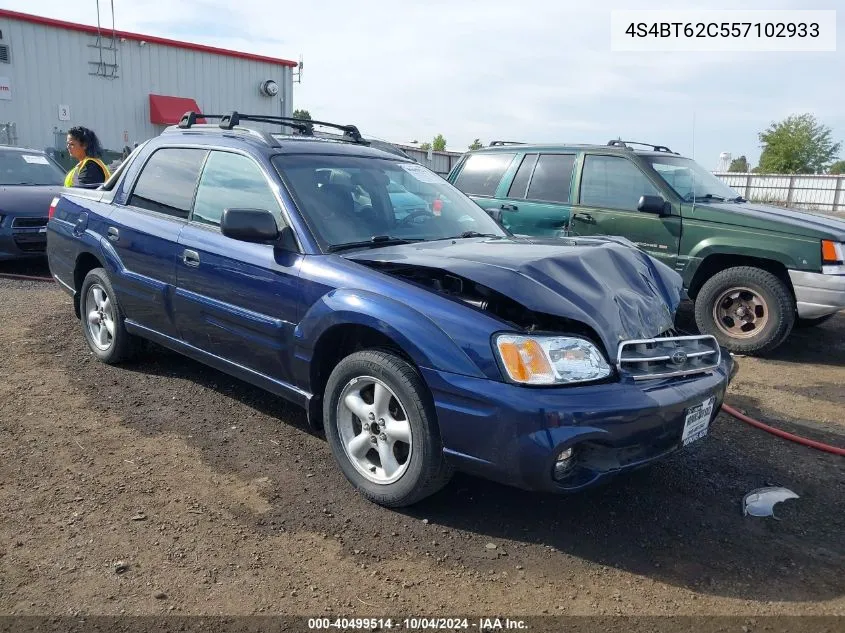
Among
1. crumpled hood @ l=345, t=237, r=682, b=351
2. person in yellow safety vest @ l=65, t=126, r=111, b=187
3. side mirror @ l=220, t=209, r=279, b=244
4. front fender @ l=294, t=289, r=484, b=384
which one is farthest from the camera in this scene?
person in yellow safety vest @ l=65, t=126, r=111, b=187

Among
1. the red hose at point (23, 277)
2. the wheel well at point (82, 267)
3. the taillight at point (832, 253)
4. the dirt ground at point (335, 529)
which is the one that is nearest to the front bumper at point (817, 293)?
the taillight at point (832, 253)

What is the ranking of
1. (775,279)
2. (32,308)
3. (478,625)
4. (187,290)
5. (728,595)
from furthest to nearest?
(32,308), (775,279), (187,290), (728,595), (478,625)

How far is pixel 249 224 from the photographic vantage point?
11.1ft

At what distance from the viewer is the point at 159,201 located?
4.48 metres

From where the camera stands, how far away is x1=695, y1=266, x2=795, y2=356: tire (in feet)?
19.3

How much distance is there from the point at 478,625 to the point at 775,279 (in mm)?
4741

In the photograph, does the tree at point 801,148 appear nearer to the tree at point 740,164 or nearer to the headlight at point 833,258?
the tree at point 740,164

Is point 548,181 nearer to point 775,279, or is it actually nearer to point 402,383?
point 775,279

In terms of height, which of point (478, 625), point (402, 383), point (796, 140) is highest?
point (796, 140)

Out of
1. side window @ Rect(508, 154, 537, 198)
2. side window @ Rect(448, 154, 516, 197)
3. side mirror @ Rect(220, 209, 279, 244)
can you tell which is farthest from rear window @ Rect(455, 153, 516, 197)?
side mirror @ Rect(220, 209, 279, 244)

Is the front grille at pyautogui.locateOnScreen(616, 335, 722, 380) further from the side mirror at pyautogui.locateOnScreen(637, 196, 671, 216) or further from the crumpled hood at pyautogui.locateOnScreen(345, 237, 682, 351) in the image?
the side mirror at pyautogui.locateOnScreen(637, 196, 671, 216)

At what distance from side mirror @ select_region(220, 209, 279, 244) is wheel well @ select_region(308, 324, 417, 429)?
602 millimetres

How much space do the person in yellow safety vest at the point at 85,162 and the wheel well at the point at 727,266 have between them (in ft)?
18.9

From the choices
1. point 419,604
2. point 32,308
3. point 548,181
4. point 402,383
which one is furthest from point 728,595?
point 32,308
